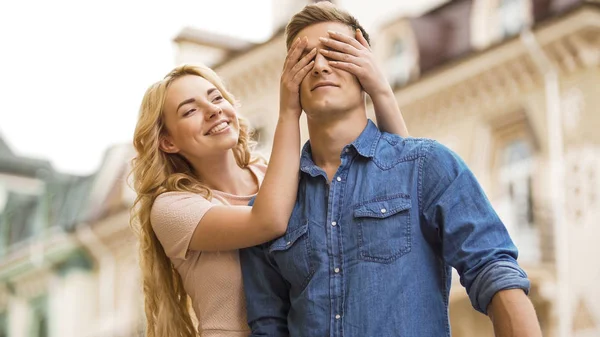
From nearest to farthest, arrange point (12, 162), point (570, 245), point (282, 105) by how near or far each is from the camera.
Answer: point (282, 105)
point (570, 245)
point (12, 162)

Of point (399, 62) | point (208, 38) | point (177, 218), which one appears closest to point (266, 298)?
point (177, 218)

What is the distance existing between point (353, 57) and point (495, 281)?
0.44 m

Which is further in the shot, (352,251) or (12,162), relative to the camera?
(12,162)

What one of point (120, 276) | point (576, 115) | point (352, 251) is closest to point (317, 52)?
point (352, 251)

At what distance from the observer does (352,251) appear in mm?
1476

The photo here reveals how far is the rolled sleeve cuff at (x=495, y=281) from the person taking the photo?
1312mm

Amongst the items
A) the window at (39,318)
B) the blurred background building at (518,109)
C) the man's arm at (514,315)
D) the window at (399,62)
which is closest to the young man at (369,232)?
the man's arm at (514,315)

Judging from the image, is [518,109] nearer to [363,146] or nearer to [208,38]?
[208,38]

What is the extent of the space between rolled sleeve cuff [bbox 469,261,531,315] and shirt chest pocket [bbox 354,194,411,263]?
129mm

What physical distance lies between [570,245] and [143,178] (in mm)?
3793

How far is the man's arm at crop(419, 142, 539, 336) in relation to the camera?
4.31 ft

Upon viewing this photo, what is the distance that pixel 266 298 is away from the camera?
163 centimetres

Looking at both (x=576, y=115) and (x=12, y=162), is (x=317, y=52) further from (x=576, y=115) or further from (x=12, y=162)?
(x=12, y=162)

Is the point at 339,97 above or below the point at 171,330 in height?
above
